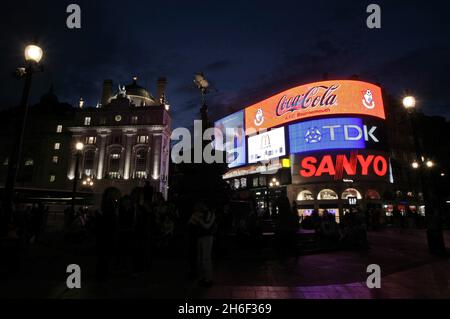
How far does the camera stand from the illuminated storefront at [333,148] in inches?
1425

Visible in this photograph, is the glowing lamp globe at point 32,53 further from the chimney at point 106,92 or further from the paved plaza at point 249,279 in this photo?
the chimney at point 106,92

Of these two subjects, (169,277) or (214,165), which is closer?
(169,277)

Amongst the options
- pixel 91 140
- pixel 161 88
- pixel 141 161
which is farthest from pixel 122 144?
pixel 161 88

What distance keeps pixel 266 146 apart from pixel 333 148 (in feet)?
37.1

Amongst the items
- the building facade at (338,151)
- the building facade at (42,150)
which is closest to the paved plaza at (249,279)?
the building facade at (338,151)

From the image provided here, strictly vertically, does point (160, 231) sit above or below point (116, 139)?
below

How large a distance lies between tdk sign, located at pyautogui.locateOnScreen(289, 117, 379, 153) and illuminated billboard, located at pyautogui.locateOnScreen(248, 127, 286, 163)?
11.8 feet

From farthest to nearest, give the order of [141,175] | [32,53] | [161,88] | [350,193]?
[161,88] → [141,175] → [350,193] → [32,53]

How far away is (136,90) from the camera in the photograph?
65.1 m

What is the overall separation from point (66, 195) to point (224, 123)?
33565 mm

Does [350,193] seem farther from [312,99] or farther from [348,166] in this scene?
[312,99]
